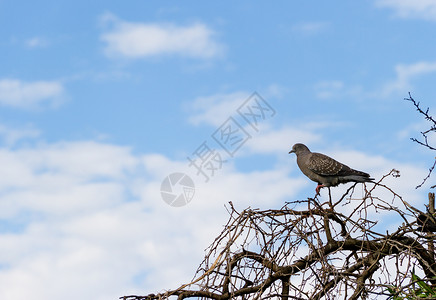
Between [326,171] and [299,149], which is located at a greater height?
[299,149]

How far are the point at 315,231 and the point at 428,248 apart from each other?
142cm

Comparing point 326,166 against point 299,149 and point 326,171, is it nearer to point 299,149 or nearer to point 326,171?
point 326,171

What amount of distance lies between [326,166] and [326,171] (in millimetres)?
74

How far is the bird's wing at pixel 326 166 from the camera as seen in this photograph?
8133 millimetres

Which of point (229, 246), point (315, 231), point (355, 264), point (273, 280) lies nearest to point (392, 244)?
point (355, 264)

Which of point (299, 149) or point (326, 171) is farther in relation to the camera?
point (299, 149)

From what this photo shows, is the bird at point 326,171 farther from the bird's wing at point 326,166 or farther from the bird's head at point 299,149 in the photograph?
the bird's head at point 299,149

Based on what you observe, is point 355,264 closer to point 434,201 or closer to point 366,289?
point 366,289

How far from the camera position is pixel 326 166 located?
8133 mm

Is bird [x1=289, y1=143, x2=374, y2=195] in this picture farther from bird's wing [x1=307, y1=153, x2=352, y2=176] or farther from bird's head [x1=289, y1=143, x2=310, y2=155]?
bird's head [x1=289, y1=143, x2=310, y2=155]

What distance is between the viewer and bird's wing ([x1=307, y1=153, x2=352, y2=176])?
813cm

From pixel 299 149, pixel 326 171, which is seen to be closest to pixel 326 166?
pixel 326 171

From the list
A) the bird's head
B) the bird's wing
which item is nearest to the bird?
the bird's wing

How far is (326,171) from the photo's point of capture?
26.7ft
